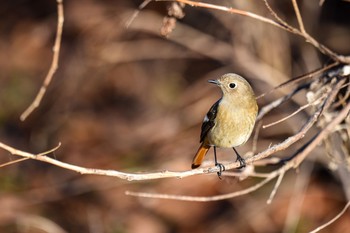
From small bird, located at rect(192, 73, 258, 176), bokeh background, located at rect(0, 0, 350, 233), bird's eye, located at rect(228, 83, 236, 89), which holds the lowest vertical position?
small bird, located at rect(192, 73, 258, 176)

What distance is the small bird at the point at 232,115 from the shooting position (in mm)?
4035

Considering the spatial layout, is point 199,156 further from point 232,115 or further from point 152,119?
point 152,119

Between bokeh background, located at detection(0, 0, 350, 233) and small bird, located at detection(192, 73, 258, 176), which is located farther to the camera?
bokeh background, located at detection(0, 0, 350, 233)

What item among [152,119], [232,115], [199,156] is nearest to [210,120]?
[232,115]

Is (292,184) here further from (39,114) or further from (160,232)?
(39,114)

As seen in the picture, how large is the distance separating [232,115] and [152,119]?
417 cm

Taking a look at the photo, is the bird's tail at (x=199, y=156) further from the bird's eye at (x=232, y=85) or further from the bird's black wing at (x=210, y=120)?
the bird's eye at (x=232, y=85)

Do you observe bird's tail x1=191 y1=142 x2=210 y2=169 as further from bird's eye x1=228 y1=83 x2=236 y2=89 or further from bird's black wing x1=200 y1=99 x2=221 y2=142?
bird's eye x1=228 y1=83 x2=236 y2=89

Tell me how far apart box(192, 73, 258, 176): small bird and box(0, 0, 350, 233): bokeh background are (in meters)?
1.85

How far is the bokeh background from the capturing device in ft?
22.3

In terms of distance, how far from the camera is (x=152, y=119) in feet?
26.9

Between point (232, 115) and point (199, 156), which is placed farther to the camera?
point (199, 156)

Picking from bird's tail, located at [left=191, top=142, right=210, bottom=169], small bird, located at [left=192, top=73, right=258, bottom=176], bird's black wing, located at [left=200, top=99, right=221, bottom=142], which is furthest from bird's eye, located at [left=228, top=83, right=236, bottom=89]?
bird's tail, located at [left=191, top=142, right=210, bottom=169]

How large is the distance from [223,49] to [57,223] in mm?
2489
